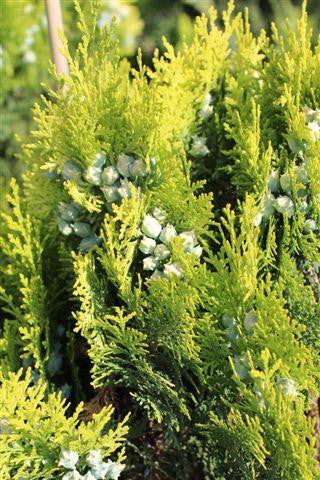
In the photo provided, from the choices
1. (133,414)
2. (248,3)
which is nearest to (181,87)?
(133,414)

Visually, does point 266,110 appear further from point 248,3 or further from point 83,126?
point 248,3

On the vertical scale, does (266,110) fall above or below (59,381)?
above

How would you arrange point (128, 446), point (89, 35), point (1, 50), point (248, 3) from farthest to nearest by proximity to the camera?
1. point (248, 3)
2. point (1, 50)
3. point (128, 446)
4. point (89, 35)

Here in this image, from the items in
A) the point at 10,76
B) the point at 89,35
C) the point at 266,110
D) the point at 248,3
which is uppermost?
the point at 89,35

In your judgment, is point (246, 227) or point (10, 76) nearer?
point (246, 227)

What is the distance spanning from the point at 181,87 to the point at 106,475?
2.23 ft

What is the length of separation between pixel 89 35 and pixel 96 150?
200 mm

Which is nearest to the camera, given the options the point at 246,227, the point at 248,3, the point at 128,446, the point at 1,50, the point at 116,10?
the point at 246,227

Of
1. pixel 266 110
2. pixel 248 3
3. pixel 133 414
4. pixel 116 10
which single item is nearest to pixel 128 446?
pixel 133 414

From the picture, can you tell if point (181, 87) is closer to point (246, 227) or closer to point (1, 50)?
point (246, 227)

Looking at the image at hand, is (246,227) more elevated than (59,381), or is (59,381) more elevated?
(246,227)

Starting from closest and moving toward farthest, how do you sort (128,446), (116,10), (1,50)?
1. (128,446)
2. (1,50)
3. (116,10)

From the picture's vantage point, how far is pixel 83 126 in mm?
1014

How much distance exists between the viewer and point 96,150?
103 cm
